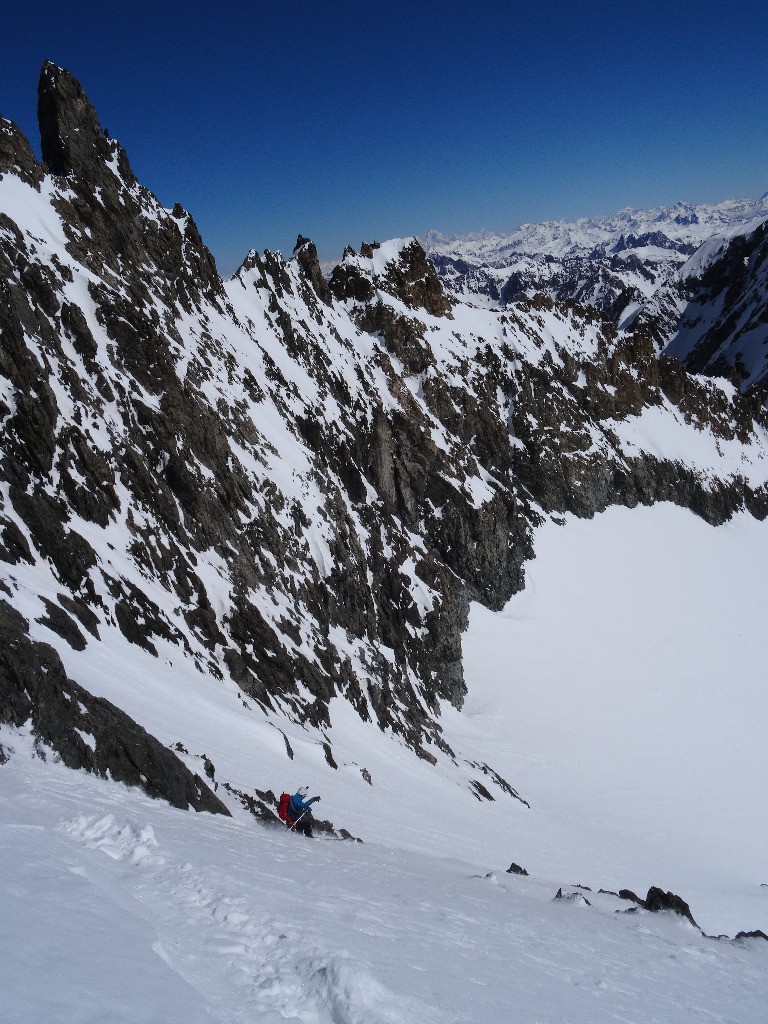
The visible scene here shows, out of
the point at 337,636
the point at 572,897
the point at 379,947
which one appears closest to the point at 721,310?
the point at 337,636

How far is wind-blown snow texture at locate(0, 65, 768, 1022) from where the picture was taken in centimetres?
812

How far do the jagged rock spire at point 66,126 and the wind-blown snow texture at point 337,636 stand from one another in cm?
22

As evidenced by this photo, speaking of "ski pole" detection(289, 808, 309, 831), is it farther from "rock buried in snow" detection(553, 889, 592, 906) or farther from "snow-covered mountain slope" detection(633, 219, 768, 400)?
"snow-covered mountain slope" detection(633, 219, 768, 400)

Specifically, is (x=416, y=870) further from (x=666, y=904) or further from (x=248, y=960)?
(x=248, y=960)

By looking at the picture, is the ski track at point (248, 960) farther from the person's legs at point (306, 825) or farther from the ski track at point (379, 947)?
the person's legs at point (306, 825)

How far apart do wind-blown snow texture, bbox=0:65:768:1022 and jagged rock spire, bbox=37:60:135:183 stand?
22cm

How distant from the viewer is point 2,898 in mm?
6035

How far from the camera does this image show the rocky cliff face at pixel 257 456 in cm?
2445

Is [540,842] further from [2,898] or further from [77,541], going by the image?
[2,898]

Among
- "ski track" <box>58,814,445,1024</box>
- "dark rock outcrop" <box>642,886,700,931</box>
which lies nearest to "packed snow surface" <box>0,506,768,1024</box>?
"ski track" <box>58,814,445,1024</box>

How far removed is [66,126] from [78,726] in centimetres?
3958

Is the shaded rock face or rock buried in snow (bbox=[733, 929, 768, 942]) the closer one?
the shaded rock face

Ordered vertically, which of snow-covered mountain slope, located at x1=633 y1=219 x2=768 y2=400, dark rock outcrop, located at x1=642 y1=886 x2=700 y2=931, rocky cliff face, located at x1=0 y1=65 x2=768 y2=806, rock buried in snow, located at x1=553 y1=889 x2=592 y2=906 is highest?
snow-covered mountain slope, located at x1=633 y1=219 x2=768 y2=400

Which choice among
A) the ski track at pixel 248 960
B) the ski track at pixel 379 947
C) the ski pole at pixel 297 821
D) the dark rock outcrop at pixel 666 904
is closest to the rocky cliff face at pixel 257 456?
the ski pole at pixel 297 821
